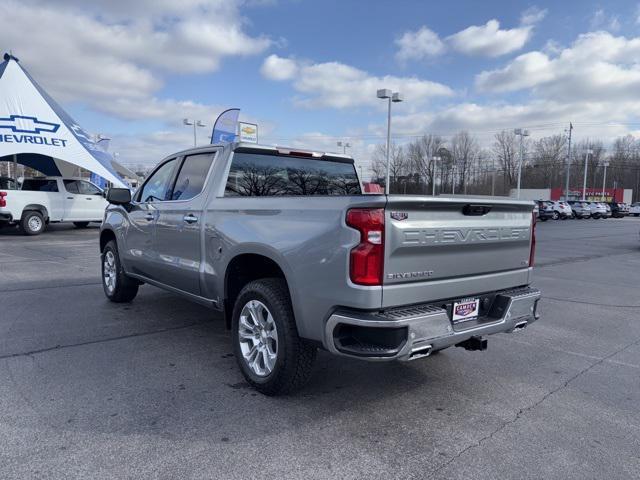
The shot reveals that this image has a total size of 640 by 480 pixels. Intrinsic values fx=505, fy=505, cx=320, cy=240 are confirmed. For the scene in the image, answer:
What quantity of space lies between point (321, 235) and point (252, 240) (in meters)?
0.82

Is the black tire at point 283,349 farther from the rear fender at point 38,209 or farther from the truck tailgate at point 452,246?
the rear fender at point 38,209

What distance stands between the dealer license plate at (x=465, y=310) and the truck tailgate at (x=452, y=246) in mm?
71

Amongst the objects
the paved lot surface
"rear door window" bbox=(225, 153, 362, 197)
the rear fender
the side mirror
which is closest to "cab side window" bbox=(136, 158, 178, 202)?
the side mirror

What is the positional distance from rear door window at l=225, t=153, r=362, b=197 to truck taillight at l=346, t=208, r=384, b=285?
1801 mm

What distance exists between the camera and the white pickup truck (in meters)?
16.1

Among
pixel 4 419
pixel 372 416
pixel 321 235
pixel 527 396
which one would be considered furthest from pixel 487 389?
pixel 4 419

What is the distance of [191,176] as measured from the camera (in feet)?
16.9

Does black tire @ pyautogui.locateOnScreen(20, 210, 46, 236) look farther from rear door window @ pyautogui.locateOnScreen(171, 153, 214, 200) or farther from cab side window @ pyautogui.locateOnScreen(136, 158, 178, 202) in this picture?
rear door window @ pyautogui.locateOnScreen(171, 153, 214, 200)

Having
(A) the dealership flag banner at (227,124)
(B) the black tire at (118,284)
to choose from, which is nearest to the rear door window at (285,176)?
(B) the black tire at (118,284)

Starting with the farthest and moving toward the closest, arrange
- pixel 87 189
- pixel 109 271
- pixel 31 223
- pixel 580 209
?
A: 1. pixel 580 209
2. pixel 87 189
3. pixel 31 223
4. pixel 109 271

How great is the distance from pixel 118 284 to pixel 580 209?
48.5 m

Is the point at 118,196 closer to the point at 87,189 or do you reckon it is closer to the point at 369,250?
the point at 369,250

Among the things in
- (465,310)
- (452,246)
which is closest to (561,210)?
(465,310)

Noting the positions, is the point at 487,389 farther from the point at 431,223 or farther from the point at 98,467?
the point at 98,467
